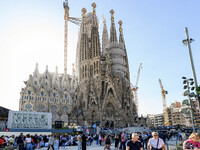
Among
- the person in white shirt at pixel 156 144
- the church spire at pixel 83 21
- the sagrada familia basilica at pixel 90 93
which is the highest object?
the church spire at pixel 83 21

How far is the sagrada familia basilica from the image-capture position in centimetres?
5438

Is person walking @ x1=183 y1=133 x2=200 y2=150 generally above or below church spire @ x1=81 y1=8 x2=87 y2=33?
below

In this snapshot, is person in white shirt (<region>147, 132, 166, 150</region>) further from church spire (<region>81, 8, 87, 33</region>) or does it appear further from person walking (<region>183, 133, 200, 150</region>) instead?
church spire (<region>81, 8, 87, 33</region>)

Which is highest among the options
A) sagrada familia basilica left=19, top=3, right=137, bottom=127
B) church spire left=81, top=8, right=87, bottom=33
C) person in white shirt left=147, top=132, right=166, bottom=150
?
church spire left=81, top=8, right=87, bottom=33

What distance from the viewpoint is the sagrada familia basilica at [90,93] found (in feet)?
178

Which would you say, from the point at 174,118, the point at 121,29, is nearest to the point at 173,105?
the point at 174,118

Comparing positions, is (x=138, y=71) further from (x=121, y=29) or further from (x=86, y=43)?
(x=86, y=43)

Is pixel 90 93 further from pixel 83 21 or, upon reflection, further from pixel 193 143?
pixel 193 143

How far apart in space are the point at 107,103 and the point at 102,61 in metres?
16.0

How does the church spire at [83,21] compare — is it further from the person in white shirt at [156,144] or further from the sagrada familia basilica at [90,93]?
the person in white shirt at [156,144]

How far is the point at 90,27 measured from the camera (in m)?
75.9

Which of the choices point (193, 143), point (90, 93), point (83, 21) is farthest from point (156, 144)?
point (83, 21)

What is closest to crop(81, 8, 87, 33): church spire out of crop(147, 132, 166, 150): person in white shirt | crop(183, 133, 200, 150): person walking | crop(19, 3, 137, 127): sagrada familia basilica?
crop(19, 3, 137, 127): sagrada familia basilica

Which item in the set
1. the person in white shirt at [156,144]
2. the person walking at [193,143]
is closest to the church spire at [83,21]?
the person in white shirt at [156,144]
